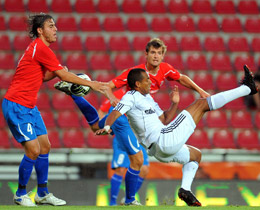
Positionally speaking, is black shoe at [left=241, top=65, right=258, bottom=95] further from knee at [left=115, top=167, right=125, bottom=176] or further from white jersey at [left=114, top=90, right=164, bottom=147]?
knee at [left=115, top=167, right=125, bottom=176]

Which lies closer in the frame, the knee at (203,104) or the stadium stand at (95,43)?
the knee at (203,104)

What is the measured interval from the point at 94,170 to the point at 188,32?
5931 millimetres

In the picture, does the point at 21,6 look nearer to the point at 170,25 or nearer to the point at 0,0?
the point at 0,0

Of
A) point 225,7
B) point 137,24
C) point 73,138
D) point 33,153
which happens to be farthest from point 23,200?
point 225,7

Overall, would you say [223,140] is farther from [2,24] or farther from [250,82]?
[2,24]

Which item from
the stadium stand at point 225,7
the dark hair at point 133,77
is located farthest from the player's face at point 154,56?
the stadium stand at point 225,7

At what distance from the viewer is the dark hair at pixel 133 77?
5.53 metres

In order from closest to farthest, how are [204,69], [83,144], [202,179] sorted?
1. [202,179]
2. [83,144]
3. [204,69]

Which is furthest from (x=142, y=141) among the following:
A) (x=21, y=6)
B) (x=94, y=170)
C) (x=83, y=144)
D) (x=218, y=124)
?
(x=21, y=6)

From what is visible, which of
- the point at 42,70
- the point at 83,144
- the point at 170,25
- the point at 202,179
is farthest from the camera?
the point at 170,25

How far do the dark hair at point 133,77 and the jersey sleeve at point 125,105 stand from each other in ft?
0.74

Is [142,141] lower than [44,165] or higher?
higher

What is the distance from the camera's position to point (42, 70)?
547 cm

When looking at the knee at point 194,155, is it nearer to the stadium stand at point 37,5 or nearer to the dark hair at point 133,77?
the dark hair at point 133,77
